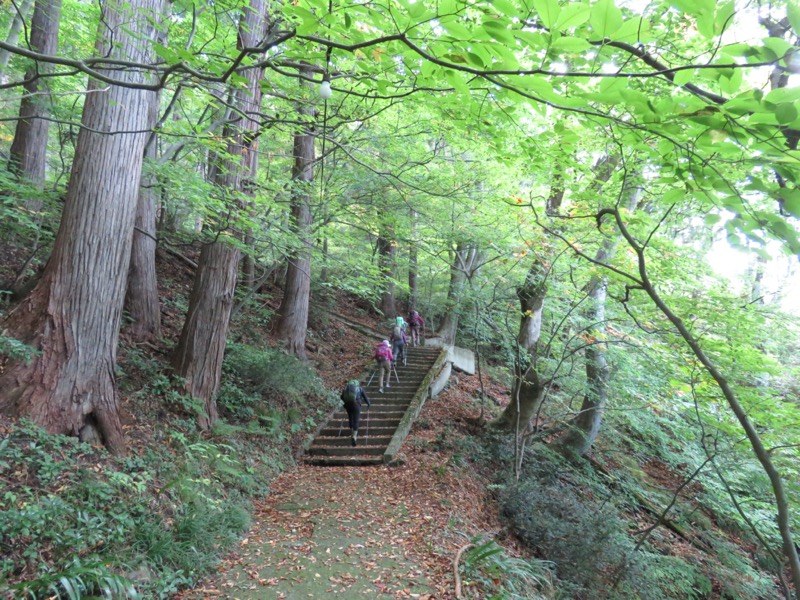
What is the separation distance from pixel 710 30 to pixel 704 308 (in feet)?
21.3

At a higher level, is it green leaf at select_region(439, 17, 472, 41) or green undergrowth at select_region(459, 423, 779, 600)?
green leaf at select_region(439, 17, 472, 41)

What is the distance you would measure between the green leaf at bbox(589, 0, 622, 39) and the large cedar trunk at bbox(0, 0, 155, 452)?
15.5 ft

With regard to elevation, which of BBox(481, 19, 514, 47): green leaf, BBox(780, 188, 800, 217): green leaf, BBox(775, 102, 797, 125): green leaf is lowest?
BBox(780, 188, 800, 217): green leaf

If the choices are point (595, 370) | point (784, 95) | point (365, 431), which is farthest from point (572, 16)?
point (595, 370)

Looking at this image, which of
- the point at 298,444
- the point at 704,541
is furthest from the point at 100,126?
the point at 704,541

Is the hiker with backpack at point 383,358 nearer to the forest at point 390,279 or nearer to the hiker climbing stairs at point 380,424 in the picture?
the hiker climbing stairs at point 380,424

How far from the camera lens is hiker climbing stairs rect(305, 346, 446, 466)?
8.74m

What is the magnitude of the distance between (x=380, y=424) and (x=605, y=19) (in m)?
9.87

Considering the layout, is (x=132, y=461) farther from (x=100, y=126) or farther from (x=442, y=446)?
(x=442, y=446)

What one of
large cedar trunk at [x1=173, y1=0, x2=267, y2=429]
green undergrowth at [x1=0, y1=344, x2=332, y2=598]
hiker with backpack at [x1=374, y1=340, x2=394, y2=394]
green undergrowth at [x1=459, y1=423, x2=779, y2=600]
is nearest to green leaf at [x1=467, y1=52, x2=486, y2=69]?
green undergrowth at [x1=0, y1=344, x2=332, y2=598]

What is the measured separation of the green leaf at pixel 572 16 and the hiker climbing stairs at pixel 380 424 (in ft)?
27.4

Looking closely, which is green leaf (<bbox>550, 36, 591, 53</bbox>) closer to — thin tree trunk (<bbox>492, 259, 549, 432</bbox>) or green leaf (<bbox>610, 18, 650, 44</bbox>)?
green leaf (<bbox>610, 18, 650, 44</bbox>)

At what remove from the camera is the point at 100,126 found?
463cm

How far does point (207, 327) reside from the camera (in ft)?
22.9
